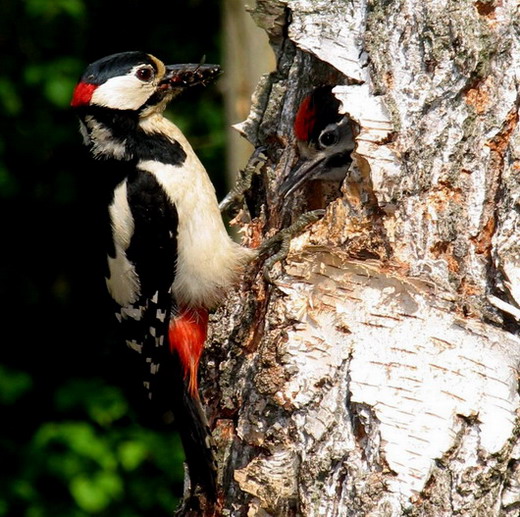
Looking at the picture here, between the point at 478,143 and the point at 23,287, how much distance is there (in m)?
4.48

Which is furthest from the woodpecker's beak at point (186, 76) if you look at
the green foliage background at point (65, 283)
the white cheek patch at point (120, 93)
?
the green foliage background at point (65, 283)

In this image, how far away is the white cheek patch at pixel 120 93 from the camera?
324 centimetres

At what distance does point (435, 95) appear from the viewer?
261 centimetres

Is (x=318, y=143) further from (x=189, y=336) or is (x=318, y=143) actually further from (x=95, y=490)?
(x=95, y=490)

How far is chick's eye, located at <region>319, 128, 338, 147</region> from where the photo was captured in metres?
3.27

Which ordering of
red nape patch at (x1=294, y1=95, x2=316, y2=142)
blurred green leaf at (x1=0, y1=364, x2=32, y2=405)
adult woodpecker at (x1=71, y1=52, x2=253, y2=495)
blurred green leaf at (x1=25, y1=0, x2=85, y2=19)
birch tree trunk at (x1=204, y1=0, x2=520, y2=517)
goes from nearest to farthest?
birch tree trunk at (x1=204, y1=0, x2=520, y2=517)
red nape patch at (x1=294, y1=95, x2=316, y2=142)
adult woodpecker at (x1=71, y1=52, x2=253, y2=495)
blurred green leaf at (x1=0, y1=364, x2=32, y2=405)
blurred green leaf at (x1=25, y1=0, x2=85, y2=19)

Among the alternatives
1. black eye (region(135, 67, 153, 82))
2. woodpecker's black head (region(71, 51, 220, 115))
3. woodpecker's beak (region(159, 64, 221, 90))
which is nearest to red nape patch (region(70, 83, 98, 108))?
woodpecker's black head (region(71, 51, 220, 115))

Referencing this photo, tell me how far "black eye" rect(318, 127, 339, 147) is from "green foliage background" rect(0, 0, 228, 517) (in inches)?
93.5

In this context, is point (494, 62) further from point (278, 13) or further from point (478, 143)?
point (278, 13)

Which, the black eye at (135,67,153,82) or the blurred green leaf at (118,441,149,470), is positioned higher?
the black eye at (135,67,153,82)

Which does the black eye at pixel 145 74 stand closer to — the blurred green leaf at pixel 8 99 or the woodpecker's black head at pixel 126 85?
the woodpecker's black head at pixel 126 85

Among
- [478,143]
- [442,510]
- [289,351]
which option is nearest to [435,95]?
[478,143]

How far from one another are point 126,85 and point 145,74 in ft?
0.31

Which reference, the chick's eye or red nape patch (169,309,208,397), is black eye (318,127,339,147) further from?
red nape patch (169,309,208,397)
